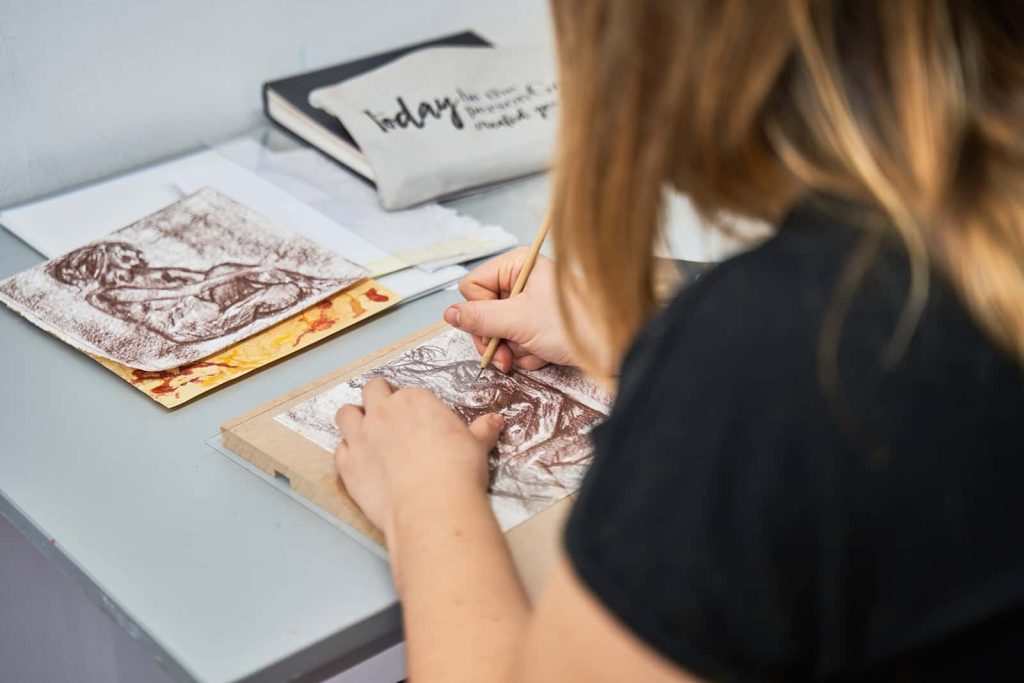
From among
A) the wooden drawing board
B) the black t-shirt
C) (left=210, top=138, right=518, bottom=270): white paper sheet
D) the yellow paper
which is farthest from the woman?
(left=210, top=138, right=518, bottom=270): white paper sheet

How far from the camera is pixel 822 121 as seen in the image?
45cm

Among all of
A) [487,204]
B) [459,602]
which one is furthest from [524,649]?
[487,204]

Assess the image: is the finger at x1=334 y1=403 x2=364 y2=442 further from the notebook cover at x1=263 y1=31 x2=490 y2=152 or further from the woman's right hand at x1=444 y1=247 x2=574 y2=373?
the notebook cover at x1=263 y1=31 x2=490 y2=152

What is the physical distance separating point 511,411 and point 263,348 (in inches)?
8.7

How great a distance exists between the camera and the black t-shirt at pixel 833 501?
40 cm

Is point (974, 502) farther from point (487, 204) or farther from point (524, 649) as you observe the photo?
point (487, 204)

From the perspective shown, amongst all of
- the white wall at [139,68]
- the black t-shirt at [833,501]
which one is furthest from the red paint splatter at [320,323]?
the black t-shirt at [833,501]

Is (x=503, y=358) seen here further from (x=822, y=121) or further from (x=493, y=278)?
(x=822, y=121)

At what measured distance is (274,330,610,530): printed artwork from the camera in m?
0.73

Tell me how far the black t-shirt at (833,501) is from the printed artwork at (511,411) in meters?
0.29

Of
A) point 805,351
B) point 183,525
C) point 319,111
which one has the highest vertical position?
point 805,351

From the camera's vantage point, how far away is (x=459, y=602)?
23.7 inches

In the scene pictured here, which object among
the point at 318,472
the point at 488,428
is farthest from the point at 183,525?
the point at 488,428

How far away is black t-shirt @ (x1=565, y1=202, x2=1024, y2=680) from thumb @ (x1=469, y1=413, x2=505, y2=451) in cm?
32
